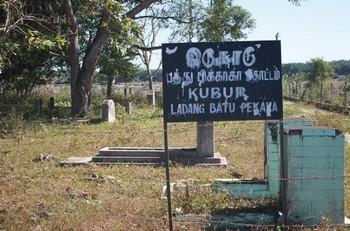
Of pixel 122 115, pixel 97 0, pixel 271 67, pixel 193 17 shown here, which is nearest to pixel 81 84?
pixel 122 115

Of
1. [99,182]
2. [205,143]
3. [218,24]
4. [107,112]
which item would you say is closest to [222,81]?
[99,182]

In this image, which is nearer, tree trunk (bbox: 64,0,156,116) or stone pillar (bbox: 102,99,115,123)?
stone pillar (bbox: 102,99,115,123)

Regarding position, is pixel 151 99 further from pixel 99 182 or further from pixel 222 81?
pixel 222 81

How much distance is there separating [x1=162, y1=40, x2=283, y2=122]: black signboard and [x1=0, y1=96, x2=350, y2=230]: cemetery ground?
4.68ft

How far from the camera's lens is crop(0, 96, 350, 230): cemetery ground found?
720 centimetres

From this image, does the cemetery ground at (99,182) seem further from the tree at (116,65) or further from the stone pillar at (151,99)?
the stone pillar at (151,99)

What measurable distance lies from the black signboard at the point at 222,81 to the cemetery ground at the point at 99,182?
1.43m

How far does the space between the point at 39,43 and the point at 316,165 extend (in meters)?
3.95

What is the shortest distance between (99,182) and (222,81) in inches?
165

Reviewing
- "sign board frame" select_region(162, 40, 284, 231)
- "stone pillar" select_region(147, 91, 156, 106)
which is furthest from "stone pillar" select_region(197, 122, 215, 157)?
"stone pillar" select_region(147, 91, 156, 106)

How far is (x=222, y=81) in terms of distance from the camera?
652 centimetres

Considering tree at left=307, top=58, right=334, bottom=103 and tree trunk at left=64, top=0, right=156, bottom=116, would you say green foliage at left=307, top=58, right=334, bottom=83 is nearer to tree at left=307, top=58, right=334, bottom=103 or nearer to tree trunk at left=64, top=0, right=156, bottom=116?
tree at left=307, top=58, right=334, bottom=103

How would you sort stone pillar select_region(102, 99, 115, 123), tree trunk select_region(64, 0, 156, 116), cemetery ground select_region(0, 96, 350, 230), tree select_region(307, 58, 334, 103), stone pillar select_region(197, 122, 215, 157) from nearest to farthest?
cemetery ground select_region(0, 96, 350, 230)
stone pillar select_region(197, 122, 215, 157)
stone pillar select_region(102, 99, 115, 123)
tree trunk select_region(64, 0, 156, 116)
tree select_region(307, 58, 334, 103)

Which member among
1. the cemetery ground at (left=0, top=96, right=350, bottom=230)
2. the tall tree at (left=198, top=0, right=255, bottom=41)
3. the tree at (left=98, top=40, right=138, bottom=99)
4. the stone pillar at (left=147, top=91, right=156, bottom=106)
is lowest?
the cemetery ground at (left=0, top=96, right=350, bottom=230)
